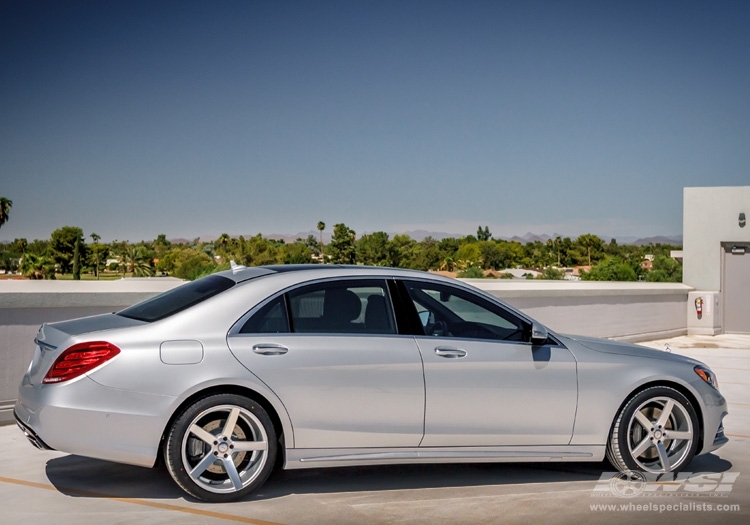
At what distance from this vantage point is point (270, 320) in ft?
19.3

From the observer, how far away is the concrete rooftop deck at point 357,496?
5.47 m

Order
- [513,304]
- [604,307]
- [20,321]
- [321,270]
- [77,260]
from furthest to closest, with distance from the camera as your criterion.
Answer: [77,260], [604,307], [513,304], [20,321], [321,270]

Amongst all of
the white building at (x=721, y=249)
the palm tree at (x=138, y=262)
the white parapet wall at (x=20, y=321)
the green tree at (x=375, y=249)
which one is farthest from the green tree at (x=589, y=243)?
the white parapet wall at (x=20, y=321)

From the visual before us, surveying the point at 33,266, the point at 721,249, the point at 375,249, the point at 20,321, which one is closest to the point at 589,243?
the point at 375,249

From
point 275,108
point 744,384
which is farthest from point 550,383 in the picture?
point 275,108

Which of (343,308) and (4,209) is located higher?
(4,209)

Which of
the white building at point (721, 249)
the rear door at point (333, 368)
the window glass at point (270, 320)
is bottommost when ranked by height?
the rear door at point (333, 368)

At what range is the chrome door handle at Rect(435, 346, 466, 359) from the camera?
19.8ft

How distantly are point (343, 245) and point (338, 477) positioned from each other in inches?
5749

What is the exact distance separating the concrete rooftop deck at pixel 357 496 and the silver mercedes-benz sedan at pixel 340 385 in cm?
26

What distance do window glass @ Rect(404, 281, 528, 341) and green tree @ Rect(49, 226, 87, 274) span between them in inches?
6530

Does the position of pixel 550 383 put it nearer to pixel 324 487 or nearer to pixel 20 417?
pixel 324 487

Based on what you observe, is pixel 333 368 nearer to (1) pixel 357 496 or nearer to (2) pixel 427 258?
(1) pixel 357 496

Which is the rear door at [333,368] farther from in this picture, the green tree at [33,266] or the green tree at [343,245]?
the green tree at [343,245]
